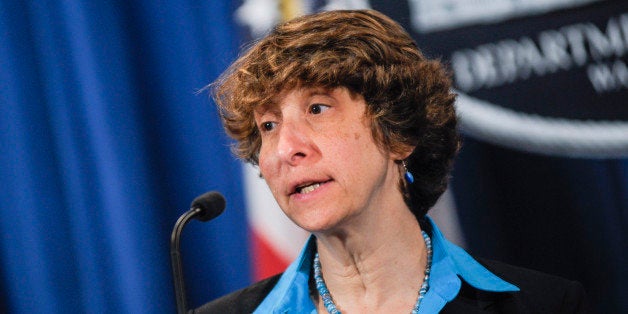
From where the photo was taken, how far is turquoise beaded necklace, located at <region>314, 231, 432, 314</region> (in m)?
1.68

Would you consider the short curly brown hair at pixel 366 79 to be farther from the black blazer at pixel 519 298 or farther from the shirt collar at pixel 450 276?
the black blazer at pixel 519 298

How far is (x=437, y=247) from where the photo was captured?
5.78 ft

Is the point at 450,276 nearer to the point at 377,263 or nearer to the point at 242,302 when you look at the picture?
the point at 377,263

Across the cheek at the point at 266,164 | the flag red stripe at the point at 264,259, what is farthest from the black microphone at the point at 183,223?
the flag red stripe at the point at 264,259

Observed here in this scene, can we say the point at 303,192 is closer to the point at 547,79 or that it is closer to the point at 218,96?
the point at 218,96

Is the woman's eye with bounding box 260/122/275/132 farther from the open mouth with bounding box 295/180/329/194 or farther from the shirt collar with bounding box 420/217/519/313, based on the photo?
the shirt collar with bounding box 420/217/519/313

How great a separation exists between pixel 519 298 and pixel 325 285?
41 centimetres

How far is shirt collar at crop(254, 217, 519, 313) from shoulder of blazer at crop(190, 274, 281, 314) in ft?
0.11

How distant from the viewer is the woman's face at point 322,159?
1.55 m

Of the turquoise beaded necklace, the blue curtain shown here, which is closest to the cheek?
the turquoise beaded necklace

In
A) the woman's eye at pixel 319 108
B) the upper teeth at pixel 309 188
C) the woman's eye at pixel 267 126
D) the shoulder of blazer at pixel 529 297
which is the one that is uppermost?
the woman's eye at pixel 319 108

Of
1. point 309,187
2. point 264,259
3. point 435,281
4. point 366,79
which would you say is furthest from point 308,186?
point 264,259

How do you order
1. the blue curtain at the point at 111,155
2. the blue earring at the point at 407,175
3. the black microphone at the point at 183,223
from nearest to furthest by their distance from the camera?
the black microphone at the point at 183,223 < the blue earring at the point at 407,175 < the blue curtain at the point at 111,155

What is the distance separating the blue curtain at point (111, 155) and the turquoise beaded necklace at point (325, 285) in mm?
675
